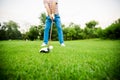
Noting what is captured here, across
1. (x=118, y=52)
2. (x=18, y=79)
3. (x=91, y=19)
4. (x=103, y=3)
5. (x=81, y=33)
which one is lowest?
(x=18, y=79)

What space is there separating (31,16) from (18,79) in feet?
5.27

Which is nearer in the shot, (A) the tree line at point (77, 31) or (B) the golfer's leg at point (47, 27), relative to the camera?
(A) the tree line at point (77, 31)

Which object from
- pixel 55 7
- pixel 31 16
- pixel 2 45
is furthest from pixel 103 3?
pixel 2 45

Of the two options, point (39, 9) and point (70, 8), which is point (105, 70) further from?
point (39, 9)

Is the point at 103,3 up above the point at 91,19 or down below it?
above

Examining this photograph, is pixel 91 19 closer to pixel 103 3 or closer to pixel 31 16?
pixel 103 3

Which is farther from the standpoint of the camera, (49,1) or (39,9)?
(49,1)

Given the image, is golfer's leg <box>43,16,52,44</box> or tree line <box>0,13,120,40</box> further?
golfer's leg <box>43,16,52,44</box>

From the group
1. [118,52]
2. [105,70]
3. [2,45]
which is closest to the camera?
[105,70]

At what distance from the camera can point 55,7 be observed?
3.47 metres

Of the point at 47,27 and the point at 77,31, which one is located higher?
the point at 47,27

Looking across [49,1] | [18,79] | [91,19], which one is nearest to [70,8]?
[91,19]

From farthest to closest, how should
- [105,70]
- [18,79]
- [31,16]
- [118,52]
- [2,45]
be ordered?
[31,16] < [2,45] < [118,52] < [105,70] < [18,79]

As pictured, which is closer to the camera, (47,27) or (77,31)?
(77,31)
